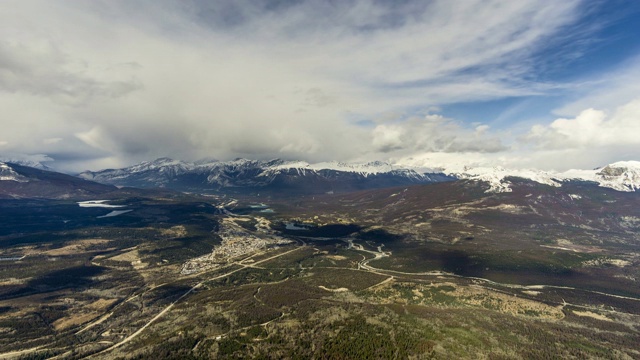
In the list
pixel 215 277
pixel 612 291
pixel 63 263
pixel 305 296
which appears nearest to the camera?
pixel 305 296

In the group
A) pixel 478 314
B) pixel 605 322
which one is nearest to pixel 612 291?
pixel 605 322

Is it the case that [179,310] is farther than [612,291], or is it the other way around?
[612,291]

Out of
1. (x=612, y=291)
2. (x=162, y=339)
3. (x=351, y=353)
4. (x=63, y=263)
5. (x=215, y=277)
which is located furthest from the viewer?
(x=63, y=263)

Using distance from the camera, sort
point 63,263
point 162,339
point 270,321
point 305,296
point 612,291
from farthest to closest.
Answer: point 63,263
point 612,291
point 305,296
point 270,321
point 162,339

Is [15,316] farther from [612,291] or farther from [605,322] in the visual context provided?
[612,291]

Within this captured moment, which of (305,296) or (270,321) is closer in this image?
(270,321)

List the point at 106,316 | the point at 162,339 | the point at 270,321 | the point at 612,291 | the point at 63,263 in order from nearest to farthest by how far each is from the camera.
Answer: the point at 162,339 < the point at 270,321 < the point at 106,316 < the point at 612,291 < the point at 63,263

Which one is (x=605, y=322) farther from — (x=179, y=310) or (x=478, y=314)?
(x=179, y=310)

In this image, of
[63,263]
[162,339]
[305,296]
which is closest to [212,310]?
[162,339]
